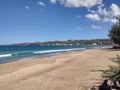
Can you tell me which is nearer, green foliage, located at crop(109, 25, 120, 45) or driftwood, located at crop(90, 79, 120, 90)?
driftwood, located at crop(90, 79, 120, 90)

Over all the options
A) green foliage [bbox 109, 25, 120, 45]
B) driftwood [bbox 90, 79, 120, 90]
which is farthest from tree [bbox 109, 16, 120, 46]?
driftwood [bbox 90, 79, 120, 90]

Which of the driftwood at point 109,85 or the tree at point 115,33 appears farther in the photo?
the tree at point 115,33

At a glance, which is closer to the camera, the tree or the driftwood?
the driftwood

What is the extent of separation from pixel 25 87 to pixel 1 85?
5.15 feet

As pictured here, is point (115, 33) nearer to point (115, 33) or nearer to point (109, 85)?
point (115, 33)

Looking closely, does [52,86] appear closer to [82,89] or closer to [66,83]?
[66,83]

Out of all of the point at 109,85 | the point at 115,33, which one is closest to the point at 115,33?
the point at 115,33

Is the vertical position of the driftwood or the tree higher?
the tree

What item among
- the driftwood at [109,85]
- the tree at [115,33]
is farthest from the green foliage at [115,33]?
the driftwood at [109,85]

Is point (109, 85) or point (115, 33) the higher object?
point (115, 33)

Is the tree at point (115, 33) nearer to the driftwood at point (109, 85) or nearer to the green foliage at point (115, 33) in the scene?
the green foliage at point (115, 33)

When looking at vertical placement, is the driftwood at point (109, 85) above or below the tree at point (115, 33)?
below

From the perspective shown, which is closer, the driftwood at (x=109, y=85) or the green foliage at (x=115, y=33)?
the driftwood at (x=109, y=85)

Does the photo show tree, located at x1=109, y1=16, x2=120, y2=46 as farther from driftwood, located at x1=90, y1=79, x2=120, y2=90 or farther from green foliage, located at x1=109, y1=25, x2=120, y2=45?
driftwood, located at x1=90, y1=79, x2=120, y2=90
